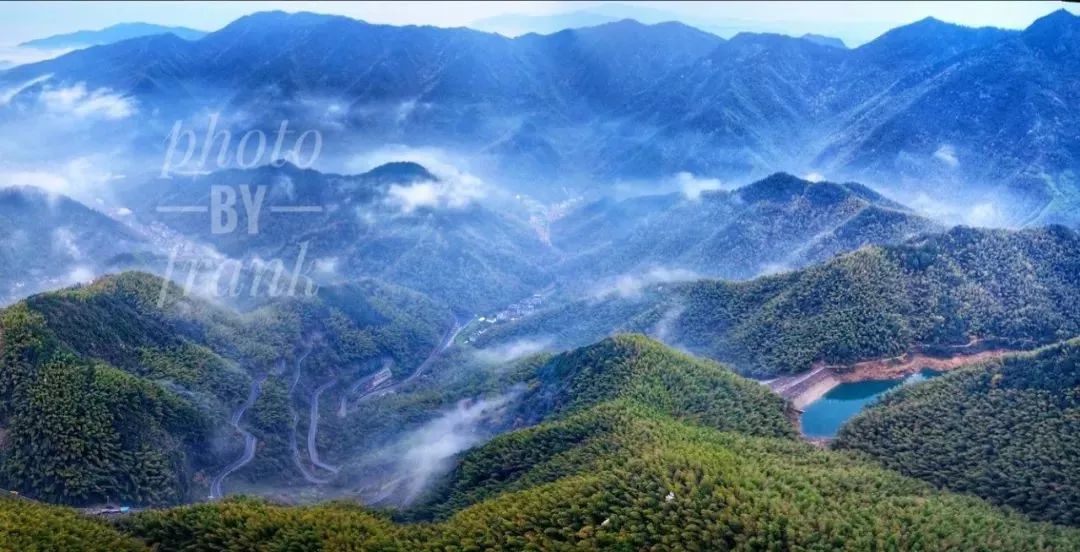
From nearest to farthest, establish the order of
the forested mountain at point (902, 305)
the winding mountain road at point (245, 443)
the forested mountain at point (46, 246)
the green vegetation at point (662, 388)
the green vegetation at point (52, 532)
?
the green vegetation at point (52, 532), the green vegetation at point (662, 388), the winding mountain road at point (245, 443), the forested mountain at point (902, 305), the forested mountain at point (46, 246)

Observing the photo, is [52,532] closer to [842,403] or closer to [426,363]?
[842,403]

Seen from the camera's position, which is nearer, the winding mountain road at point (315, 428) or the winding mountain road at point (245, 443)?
the winding mountain road at point (245, 443)

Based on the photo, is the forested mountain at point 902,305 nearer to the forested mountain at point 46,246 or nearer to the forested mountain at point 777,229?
the forested mountain at point 777,229

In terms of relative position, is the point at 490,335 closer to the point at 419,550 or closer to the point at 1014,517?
the point at 419,550

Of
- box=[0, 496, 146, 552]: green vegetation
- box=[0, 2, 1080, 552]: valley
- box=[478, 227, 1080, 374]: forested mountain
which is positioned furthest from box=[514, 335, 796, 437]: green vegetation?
box=[0, 496, 146, 552]: green vegetation

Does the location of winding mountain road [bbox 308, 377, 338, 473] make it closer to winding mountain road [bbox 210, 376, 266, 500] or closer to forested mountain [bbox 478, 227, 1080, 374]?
winding mountain road [bbox 210, 376, 266, 500]

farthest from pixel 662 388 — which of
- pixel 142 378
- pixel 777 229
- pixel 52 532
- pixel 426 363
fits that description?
pixel 777 229

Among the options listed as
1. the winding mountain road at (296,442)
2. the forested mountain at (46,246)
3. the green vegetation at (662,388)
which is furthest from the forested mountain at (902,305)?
the forested mountain at (46,246)
